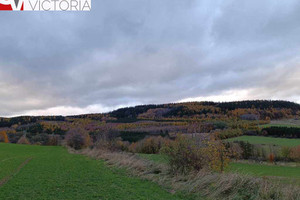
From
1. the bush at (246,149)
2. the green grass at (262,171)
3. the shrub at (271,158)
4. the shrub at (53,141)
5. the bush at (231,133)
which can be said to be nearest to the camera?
the green grass at (262,171)

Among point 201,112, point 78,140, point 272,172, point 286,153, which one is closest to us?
point 272,172

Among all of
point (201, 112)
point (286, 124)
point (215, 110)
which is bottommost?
point (286, 124)

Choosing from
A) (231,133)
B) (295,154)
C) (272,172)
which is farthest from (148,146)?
(295,154)

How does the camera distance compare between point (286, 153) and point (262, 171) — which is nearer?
point (262, 171)

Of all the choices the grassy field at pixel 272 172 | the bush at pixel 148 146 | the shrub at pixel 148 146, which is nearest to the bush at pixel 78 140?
the bush at pixel 148 146

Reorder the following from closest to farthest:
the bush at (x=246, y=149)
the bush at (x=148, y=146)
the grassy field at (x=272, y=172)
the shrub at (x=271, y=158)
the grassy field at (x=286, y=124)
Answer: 1. the grassy field at (x=272, y=172)
2. the shrub at (x=271, y=158)
3. the bush at (x=246, y=149)
4. the bush at (x=148, y=146)
5. the grassy field at (x=286, y=124)

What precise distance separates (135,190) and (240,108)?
368 ft

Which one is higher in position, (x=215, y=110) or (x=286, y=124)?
(x=215, y=110)

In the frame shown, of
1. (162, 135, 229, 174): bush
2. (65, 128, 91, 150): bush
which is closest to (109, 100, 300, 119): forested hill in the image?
(65, 128, 91, 150): bush

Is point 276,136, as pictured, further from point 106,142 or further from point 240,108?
point 106,142

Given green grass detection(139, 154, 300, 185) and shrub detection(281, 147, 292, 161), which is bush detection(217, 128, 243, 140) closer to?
shrub detection(281, 147, 292, 161)

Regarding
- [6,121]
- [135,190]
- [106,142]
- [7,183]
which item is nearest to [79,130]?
[106,142]

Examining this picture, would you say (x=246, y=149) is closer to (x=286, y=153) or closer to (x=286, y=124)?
(x=286, y=153)

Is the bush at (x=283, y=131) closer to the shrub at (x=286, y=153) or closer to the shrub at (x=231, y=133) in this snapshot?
the shrub at (x=231, y=133)
